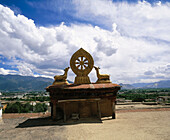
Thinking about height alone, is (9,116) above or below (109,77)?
below

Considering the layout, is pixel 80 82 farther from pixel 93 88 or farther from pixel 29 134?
pixel 29 134

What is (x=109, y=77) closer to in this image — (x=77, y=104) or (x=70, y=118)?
(x=77, y=104)

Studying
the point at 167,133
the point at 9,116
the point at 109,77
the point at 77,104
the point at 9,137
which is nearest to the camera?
the point at 167,133

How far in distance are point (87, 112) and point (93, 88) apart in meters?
2.97

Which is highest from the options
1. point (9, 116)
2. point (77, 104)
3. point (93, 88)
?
point (93, 88)

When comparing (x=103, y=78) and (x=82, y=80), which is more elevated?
(x=103, y=78)

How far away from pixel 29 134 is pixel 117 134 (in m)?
6.33

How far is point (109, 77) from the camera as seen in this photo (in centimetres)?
1666

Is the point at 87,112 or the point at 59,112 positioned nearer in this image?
the point at 87,112

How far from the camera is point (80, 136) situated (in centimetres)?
866

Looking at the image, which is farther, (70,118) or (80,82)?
(80,82)

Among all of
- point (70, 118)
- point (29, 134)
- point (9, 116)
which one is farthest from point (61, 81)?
point (9, 116)

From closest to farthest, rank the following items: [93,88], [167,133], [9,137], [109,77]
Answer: [167,133], [9,137], [93,88], [109,77]

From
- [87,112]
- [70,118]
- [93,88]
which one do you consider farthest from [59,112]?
[93,88]
